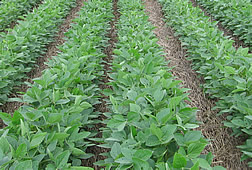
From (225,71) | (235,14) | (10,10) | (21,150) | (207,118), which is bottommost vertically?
(207,118)

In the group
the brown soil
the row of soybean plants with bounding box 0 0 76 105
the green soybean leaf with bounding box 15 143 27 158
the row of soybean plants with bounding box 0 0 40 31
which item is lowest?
the brown soil

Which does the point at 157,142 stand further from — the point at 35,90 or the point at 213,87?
the point at 213,87

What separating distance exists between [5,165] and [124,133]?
790 millimetres

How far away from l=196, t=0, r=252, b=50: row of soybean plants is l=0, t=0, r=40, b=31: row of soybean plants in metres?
4.73

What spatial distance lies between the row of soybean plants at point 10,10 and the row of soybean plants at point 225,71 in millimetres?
3900

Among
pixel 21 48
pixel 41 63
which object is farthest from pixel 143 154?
pixel 41 63

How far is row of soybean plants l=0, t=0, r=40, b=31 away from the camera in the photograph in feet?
15.4

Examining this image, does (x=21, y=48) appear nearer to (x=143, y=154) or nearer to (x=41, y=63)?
(x=41, y=63)

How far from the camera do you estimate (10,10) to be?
4.90m

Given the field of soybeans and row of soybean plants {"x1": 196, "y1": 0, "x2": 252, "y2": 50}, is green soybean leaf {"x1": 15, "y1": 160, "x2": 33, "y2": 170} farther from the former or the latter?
row of soybean plants {"x1": 196, "y1": 0, "x2": 252, "y2": 50}

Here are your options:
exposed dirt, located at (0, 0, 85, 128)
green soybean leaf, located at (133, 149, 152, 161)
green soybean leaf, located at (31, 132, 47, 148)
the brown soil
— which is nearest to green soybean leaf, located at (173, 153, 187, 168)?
green soybean leaf, located at (133, 149, 152, 161)

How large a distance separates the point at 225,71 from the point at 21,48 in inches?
115

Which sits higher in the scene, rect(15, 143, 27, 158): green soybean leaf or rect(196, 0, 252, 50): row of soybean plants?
rect(196, 0, 252, 50): row of soybean plants

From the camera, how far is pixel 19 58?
3133mm
